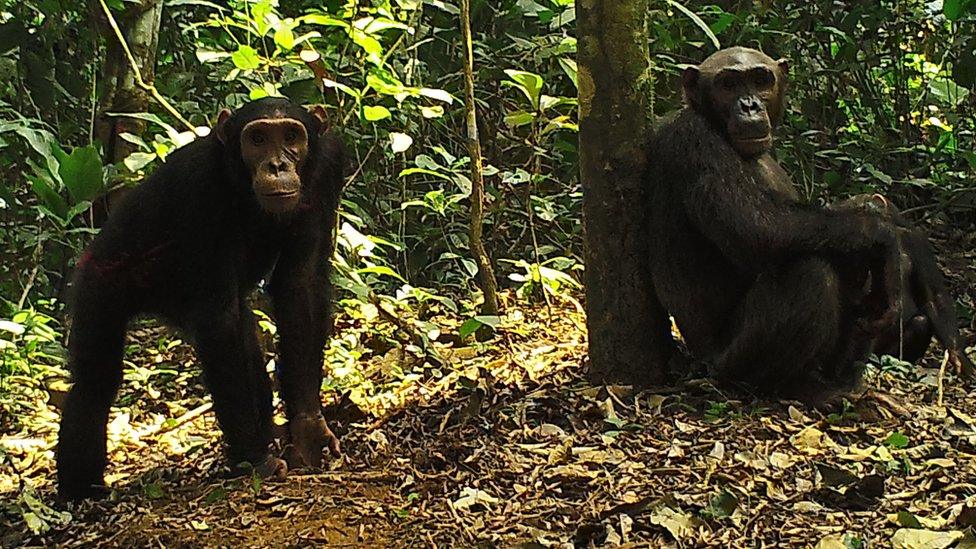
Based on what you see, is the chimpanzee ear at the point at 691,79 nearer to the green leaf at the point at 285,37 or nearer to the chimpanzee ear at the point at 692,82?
the chimpanzee ear at the point at 692,82

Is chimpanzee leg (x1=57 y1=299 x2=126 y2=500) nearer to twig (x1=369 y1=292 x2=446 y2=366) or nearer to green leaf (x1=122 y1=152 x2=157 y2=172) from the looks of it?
green leaf (x1=122 y1=152 x2=157 y2=172)

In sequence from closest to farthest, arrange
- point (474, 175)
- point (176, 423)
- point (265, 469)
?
point (265, 469) → point (176, 423) → point (474, 175)

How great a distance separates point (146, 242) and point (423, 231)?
3410 millimetres

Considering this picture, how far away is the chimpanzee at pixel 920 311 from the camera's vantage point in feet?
20.4

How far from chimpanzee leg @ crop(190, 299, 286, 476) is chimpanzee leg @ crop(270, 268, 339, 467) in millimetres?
252

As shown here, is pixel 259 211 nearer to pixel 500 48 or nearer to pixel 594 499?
pixel 594 499

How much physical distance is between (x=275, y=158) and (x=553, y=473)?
2.17 metres

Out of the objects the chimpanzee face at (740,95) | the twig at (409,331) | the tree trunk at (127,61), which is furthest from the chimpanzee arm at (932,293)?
the tree trunk at (127,61)

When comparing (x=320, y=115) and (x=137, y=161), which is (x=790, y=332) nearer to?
(x=320, y=115)

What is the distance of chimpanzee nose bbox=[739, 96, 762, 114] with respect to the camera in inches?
224

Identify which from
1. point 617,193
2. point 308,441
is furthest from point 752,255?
point 308,441

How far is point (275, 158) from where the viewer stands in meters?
5.44

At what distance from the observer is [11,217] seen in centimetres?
869

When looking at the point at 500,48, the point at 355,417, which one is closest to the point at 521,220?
the point at 500,48
